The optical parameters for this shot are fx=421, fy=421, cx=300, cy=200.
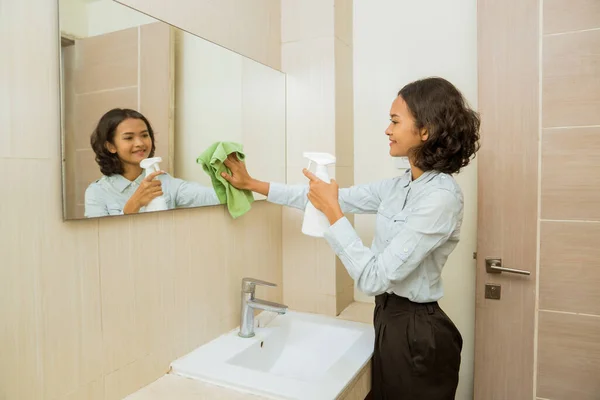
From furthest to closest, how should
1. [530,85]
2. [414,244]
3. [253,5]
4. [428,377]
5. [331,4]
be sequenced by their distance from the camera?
[331,4] → [253,5] → [530,85] → [428,377] → [414,244]

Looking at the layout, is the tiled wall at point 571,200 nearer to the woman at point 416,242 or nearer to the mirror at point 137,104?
the woman at point 416,242

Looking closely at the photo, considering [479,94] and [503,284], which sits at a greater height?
[479,94]

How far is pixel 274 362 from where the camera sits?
1427mm

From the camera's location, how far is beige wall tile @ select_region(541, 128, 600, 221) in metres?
1.34

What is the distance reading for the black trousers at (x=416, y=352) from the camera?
1166 mm

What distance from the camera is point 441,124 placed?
3.66 ft

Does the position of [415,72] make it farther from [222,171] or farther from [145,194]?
[145,194]

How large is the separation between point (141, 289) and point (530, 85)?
1.36 metres

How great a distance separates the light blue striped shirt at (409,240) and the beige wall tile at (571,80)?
538mm

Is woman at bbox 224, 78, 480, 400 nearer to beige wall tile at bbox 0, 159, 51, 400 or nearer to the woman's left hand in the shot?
the woman's left hand

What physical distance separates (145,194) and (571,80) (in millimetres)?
1343

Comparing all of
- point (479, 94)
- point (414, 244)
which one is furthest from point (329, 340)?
point (479, 94)

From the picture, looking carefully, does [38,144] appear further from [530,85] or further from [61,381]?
[530,85]

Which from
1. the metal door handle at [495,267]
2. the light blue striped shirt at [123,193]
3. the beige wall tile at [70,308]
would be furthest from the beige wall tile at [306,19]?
the beige wall tile at [70,308]
